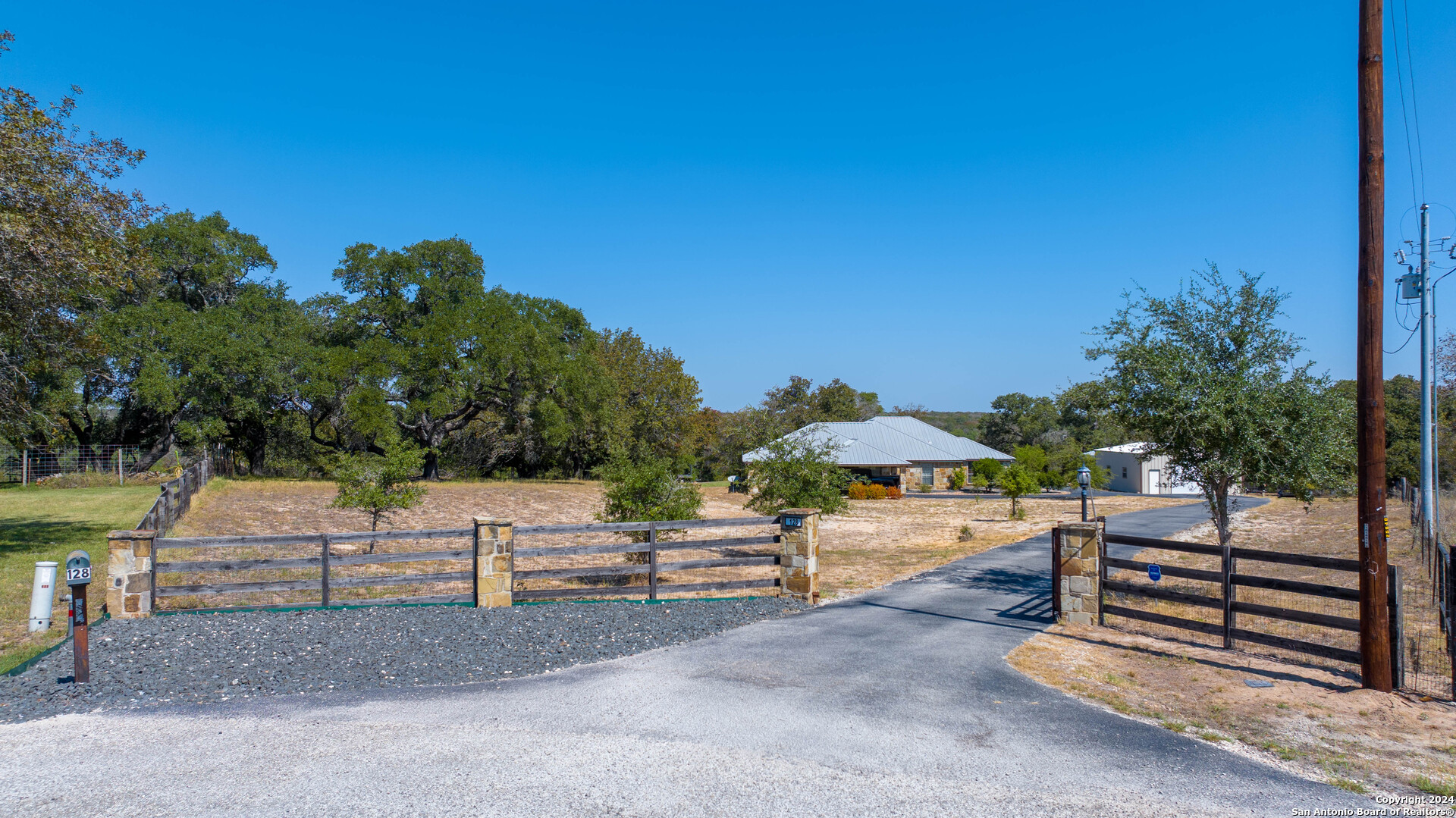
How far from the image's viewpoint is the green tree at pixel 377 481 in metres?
17.0

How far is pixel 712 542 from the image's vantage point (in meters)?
11.6

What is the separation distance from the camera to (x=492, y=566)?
10.6 meters

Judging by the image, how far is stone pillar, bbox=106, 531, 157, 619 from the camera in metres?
9.38

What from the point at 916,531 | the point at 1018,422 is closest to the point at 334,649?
the point at 916,531

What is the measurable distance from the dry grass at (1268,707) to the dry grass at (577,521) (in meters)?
4.93

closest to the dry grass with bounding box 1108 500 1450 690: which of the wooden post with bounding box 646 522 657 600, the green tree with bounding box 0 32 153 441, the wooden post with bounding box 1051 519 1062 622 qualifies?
the wooden post with bounding box 1051 519 1062 622

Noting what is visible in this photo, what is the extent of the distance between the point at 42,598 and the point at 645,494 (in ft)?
28.0

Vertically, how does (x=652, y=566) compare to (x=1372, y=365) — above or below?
below

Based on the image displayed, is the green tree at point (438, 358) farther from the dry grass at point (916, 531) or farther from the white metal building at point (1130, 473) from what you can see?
the white metal building at point (1130, 473)

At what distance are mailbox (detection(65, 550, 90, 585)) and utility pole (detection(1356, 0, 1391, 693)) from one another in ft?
38.9

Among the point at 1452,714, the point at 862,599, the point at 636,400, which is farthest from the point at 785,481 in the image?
the point at 636,400

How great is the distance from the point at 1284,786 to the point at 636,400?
5062 centimetres

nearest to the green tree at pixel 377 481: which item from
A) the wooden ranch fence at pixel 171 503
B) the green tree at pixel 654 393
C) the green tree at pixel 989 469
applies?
the wooden ranch fence at pixel 171 503

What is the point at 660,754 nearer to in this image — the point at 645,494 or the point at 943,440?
the point at 645,494
